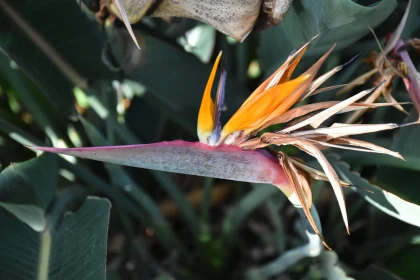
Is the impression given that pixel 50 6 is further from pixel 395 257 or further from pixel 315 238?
pixel 395 257

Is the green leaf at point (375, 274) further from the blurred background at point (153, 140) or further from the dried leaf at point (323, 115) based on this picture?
the dried leaf at point (323, 115)

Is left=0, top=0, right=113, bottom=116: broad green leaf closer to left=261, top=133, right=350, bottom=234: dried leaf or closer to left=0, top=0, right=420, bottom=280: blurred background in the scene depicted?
left=0, top=0, right=420, bottom=280: blurred background

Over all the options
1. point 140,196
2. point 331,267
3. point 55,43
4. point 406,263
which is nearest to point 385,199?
point 331,267

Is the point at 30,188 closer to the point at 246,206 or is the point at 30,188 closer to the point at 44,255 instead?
the point at 44,255

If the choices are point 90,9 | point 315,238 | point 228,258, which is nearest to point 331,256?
point 315,238

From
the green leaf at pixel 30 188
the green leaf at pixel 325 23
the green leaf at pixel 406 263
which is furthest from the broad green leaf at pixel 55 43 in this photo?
the green leaf at pixel 406 263

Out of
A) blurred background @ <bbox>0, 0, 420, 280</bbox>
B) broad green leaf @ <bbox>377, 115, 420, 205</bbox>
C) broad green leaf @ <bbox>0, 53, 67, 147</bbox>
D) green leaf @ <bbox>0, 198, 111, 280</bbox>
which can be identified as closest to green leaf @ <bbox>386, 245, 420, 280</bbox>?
blurred background @ <bbox>0, 0, 420, 280</bbox>

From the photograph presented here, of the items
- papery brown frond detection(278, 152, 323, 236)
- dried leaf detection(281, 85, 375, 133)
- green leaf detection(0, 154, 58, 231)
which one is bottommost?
green leaf detection(0, 154, 58, 231)
